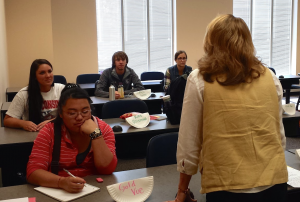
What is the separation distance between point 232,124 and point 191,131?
154mm

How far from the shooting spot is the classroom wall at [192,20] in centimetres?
744

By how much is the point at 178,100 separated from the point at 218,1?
18.7ft

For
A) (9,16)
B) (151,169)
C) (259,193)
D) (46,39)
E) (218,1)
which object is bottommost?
(151,169)

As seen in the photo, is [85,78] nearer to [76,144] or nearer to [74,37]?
[74,37]

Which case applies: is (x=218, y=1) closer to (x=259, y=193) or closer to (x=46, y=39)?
(x=46, y=39)

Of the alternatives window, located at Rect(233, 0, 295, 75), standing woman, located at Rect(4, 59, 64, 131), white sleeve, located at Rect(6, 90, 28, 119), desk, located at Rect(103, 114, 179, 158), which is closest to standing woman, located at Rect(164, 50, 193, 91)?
desk, located at Rect(103, 114, 179, 158)

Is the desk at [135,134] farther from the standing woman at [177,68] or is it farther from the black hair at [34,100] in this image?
the standing woman at [177,68]

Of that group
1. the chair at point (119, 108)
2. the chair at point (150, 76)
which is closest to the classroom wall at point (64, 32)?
the chair at point (150, 76)

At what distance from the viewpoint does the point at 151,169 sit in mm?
1777

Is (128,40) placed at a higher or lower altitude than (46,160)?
higher

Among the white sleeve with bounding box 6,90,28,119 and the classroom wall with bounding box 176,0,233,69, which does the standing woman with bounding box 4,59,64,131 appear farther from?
the classroom wall with bounding box 176,0,233,69

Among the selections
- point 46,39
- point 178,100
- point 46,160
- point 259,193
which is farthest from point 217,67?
point 46,39

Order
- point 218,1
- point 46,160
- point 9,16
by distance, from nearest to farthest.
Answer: point 46,160 → point 9,16 → point 218,1

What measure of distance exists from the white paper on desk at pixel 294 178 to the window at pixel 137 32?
5.78 metres
